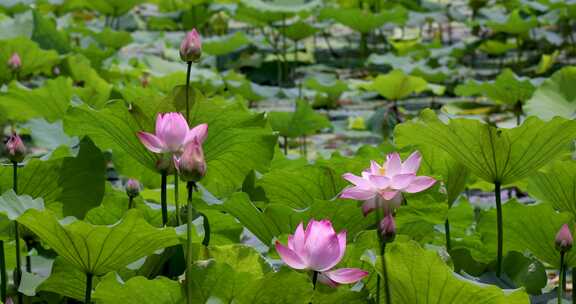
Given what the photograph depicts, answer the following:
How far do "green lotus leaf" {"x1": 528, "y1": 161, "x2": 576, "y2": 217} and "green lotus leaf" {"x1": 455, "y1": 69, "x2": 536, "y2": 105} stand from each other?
1.25 meters

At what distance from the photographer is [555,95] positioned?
2.27m

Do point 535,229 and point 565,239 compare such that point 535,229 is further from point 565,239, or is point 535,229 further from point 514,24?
point 514,24

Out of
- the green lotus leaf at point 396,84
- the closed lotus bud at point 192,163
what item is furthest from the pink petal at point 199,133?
the green lotus leaf at point 396,84

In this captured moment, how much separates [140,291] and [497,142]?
50cm

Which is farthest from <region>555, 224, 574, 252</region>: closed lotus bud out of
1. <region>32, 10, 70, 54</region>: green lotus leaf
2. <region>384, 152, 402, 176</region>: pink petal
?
<region>32, 10, 70, 54</region>: green lotus leaf

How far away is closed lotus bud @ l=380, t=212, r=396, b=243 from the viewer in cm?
98

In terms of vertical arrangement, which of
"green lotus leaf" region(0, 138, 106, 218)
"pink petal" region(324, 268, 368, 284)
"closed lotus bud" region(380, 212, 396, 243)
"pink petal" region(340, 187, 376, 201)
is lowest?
"green lotus leaf" region(0, 138, 106, 218)

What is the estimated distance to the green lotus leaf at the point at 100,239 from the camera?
3.45 ft

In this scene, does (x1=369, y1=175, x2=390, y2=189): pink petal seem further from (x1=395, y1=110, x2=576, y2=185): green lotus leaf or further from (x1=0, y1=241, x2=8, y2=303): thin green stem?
(x1=0, y1=241, x2=8, y2=303): thin green stem

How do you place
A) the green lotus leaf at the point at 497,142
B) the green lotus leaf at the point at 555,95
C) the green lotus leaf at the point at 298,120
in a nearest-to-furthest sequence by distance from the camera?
the green lotus leaf at the point at 497,142
the green lotus leaf at the point at 555,95
the green lotus leaf at the point at 298,120

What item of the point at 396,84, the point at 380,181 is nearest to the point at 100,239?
the point at 380,181

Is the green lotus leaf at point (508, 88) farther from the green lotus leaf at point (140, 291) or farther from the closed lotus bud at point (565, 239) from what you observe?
the green lotus leaf at point (140, 291)

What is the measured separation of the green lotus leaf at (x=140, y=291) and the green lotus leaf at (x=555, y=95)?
1.33m

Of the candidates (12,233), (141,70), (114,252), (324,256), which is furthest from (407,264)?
(141,70)
